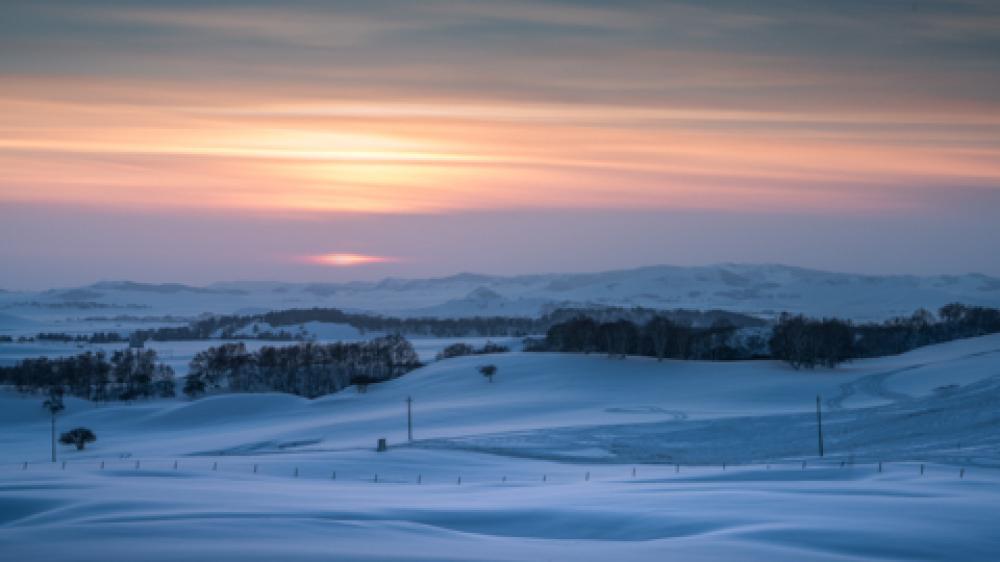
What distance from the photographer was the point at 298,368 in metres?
104

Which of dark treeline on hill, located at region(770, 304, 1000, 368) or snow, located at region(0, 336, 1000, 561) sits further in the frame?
dark treeline on hill, located at region(770, 304, 1000, 368)

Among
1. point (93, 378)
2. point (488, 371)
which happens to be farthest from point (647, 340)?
point (93, 378)

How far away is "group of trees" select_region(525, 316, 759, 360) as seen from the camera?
8369 cm

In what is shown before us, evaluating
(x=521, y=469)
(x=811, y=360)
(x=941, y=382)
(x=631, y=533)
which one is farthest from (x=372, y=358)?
(x=631, y=533)

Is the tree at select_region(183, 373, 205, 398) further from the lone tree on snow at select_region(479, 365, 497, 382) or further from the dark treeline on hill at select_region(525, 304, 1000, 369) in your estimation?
the dark treeline on hill at select_region(525, 304, 1000, 369)

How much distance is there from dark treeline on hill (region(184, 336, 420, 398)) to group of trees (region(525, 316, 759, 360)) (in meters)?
19.9

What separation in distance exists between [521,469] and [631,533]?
692 inches

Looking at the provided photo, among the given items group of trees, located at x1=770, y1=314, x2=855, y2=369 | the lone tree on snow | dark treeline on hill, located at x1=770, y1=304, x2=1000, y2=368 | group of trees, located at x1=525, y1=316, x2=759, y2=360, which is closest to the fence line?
the lone tree on snow

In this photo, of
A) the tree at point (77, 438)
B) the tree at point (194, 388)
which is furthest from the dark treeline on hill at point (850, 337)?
the tree at point (194, 388)

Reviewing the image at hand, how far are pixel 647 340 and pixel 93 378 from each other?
2311 inches

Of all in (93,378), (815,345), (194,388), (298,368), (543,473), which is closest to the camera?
(543,473)

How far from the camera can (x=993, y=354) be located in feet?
230

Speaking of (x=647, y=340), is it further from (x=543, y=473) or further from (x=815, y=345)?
(x=543, y=473)

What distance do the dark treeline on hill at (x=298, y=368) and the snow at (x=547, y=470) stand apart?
18334 millimetres
